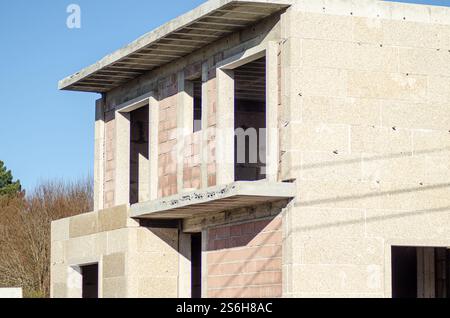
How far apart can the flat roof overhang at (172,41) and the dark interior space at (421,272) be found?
6.70 metres

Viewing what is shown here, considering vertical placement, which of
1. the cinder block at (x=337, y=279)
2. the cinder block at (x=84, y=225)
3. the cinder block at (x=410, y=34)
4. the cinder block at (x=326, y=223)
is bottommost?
the cinder block at (x=337, y=279)

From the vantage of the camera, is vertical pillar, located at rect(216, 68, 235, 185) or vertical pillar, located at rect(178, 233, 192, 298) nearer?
vertical pillar, located at rect(216, 68, 235, 185)

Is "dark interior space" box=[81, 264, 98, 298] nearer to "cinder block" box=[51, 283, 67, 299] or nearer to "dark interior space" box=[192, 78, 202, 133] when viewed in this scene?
"cinder block" box=[51, 283, 67, 299]

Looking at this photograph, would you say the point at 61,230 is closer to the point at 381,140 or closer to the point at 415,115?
the point at 381,140

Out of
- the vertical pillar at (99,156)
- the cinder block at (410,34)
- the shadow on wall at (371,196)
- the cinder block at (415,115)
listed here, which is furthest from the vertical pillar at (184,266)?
the cinder block at (410,34)

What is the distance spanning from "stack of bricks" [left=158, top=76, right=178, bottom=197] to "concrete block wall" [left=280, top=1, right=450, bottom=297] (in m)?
4.75

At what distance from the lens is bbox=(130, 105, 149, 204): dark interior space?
93.4ft

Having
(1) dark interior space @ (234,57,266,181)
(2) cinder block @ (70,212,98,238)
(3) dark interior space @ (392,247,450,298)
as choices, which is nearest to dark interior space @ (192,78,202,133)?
(1) dark interior space @ (234,57,266,181)

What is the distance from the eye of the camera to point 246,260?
21.8 meters

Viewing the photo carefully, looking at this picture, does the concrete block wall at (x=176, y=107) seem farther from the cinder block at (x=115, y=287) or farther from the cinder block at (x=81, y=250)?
the cinder block at (x=115, y=287)

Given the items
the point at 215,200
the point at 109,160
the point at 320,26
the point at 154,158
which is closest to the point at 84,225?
the point at 109,160

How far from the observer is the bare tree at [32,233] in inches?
2126

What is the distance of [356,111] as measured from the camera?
20672mm

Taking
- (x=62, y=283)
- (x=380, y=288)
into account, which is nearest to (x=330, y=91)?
(x=380, y=288)
